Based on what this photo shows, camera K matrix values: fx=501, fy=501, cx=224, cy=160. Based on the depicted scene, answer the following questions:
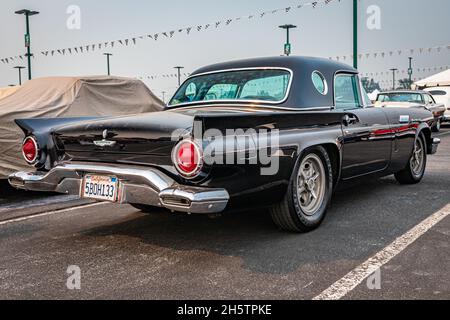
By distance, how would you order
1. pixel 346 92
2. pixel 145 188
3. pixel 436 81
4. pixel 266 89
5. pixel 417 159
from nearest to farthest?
1. pixel 145 188
2. pixel 266 89
3. pixel 346 92
4. pixel 417 159
5. pixel 436 81

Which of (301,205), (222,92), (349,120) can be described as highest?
(222,92)

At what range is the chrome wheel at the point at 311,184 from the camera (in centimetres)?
409

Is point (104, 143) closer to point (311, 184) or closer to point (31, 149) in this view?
point (31, 149)

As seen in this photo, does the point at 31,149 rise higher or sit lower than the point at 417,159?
higher

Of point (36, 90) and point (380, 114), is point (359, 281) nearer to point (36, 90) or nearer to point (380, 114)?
point (380, 114)

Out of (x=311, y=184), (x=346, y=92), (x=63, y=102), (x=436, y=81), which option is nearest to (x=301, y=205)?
(x=311, y=184)

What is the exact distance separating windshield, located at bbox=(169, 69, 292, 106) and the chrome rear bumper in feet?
4.36

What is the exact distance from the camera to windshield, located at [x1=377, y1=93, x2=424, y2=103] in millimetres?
15068

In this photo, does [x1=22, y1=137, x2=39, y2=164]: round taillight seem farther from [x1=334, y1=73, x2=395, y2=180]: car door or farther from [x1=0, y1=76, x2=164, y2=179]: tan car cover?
[x1=334, y1=73, x2=395, y2=180]: car door

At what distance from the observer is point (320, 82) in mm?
4566

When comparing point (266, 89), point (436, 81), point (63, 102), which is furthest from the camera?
point (436, 81)

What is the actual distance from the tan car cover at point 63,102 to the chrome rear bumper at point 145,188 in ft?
6.48

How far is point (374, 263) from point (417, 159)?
353 cm
